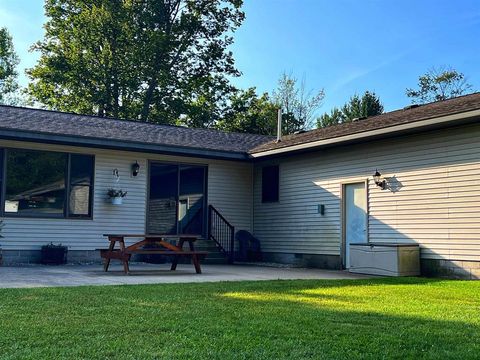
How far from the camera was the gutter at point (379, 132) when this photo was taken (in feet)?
29.2

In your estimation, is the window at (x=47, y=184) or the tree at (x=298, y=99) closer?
the window at (x=47, y=184)

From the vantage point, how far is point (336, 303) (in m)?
5.75

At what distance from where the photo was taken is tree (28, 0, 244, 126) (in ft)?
86.0

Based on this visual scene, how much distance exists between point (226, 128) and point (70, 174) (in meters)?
18.7

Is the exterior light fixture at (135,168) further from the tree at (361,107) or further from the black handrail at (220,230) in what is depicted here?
the tree at (361,107)

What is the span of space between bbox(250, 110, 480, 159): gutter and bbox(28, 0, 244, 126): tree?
14.8 metres

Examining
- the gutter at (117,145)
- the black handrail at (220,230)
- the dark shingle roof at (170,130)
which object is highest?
the dark shingle roof at (170,130)

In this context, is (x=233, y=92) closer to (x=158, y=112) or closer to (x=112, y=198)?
(x=158, y=112)

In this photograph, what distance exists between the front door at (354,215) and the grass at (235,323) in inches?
170

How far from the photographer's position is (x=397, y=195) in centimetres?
1052

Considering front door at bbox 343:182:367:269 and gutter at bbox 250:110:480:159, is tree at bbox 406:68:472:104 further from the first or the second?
front door at bbox 343:182:367:269

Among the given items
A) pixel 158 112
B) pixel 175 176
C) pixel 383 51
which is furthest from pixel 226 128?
pixel 175 176

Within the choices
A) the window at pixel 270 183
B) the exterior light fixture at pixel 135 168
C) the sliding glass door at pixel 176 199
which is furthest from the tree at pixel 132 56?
the exterior light fixture at pixel 135 168

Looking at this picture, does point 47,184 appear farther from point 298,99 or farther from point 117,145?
point 298,99
